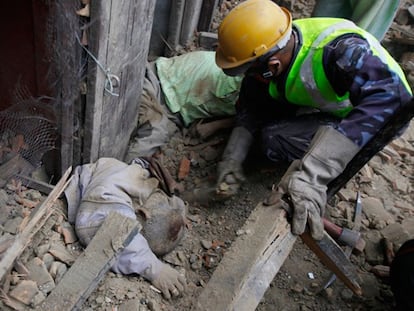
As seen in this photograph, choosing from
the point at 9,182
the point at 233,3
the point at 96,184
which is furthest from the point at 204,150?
the point at 233,3

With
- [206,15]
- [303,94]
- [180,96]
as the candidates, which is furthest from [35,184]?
[206,15]

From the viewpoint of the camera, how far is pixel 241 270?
6.18 feet

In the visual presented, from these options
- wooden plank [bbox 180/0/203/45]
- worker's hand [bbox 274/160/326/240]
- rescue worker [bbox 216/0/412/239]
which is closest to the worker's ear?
rescue worker [bbox 216/0/412/239]

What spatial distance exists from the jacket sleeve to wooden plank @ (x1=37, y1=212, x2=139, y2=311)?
126 centimetres

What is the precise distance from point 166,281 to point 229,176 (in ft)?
3.13

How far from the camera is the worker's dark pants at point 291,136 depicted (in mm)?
3184

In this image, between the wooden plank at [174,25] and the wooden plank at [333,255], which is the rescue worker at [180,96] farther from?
the wooden plank at [333,255]

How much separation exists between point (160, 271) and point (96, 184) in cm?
67

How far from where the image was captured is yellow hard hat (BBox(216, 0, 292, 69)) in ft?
8.69

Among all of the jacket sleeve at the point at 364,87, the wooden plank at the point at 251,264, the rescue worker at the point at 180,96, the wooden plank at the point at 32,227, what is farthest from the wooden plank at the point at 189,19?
the wooden plank at the point at 251,264

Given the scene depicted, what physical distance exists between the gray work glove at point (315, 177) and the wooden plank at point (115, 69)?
3.99ft

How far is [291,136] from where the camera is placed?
3.21m

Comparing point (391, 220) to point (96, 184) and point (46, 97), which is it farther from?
point (46, 97)

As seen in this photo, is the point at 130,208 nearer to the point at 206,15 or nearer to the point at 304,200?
the point at 304,200
